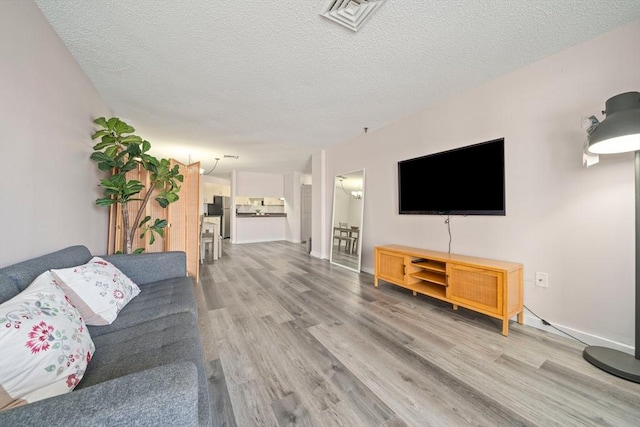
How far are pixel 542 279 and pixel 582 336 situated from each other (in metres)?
0.44

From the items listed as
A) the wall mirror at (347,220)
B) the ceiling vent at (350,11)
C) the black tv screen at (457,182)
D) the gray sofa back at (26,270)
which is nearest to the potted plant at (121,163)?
the gray sofa back at (26,270)

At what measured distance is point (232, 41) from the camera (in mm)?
1757

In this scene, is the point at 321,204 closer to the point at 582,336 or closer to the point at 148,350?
the point at 582,336

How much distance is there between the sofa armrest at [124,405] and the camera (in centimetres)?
46

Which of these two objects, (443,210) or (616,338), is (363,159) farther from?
(616,338)

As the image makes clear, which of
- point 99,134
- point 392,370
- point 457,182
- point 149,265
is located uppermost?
point 99,134

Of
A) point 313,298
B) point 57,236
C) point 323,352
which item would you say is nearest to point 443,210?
point 313,298

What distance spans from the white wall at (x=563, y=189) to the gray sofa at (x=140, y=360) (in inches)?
101

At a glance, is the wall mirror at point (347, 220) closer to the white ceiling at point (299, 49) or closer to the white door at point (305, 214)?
the white ceiling at point (299, 49)

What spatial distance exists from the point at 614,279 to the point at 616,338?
416mm

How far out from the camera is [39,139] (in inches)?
58.0

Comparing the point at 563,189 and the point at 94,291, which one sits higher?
the point at 563,189

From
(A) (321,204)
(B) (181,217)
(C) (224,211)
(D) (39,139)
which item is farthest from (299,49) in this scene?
(C) (224,211)

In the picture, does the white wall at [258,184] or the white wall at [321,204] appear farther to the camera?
the white wall at [258,184]
